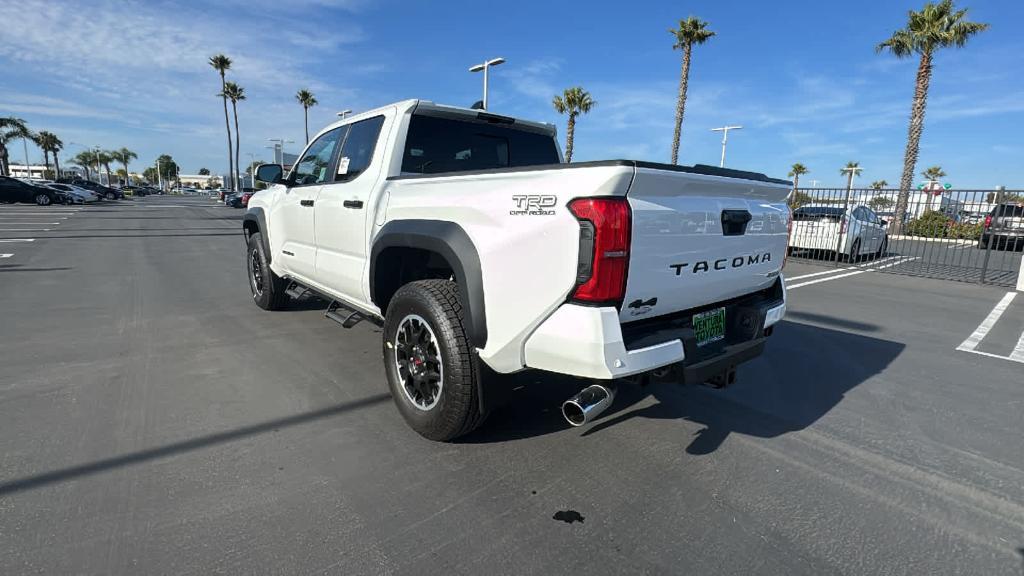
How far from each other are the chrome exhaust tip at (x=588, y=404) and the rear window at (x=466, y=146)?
1909 millimetres

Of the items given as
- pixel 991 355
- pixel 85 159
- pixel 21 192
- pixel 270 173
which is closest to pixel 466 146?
pixel 270 173

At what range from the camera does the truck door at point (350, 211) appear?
3535 mm

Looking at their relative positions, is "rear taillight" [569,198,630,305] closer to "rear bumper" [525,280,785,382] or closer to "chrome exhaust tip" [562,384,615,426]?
"rear bumper" [525,280,785,382]

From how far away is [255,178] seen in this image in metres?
4.79

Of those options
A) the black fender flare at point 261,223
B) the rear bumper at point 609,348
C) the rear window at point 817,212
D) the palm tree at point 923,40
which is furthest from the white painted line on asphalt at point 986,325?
the palm tree at point 923,40

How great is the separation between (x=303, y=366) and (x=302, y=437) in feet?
4.15

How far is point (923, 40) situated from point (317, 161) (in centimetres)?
2471

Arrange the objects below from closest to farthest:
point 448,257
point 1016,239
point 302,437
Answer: point 448,257
point 302,437
point 1016,239

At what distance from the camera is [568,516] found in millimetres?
2312

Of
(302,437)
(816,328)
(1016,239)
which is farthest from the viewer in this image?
(1016,239)

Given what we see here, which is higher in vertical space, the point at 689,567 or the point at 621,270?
the point at 621,270

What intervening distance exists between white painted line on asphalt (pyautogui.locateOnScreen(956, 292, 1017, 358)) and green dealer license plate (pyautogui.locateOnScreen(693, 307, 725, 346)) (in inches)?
162

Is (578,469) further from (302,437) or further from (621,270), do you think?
(302,437)

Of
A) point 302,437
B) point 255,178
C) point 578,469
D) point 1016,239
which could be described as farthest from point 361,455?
point 1016,239
